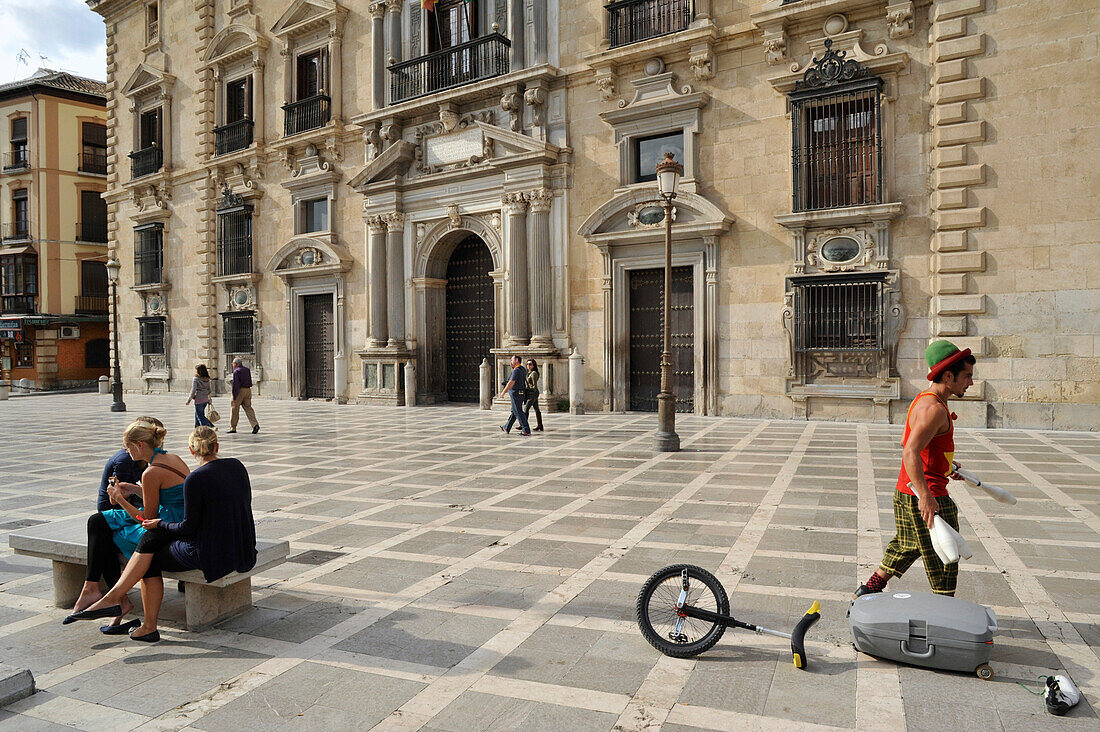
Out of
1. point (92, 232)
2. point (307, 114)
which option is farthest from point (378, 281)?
point (92, 232)

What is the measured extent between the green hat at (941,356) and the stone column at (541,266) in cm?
1446

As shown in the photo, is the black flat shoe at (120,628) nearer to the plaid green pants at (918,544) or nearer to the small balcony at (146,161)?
the plaid green pants at (918,544)

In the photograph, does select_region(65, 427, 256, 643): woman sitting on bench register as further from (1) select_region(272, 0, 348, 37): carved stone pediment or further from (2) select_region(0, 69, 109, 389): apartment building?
(2) select_region(0, 69, 109, 389): apartment building

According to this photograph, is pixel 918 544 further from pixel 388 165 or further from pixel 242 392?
pixel 388 165

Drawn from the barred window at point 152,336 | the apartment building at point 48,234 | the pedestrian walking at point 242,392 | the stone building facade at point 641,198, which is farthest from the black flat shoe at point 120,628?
the apartment building at point 48,234

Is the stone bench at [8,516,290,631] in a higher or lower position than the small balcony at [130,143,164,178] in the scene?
lower

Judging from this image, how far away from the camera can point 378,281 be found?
70.8 ft

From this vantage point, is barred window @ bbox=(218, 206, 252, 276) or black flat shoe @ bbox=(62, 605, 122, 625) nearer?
black flat shoe @ bbox=(62, 605, 122, 625)

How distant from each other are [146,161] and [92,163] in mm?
11414

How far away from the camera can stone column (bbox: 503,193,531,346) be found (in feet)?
61.8

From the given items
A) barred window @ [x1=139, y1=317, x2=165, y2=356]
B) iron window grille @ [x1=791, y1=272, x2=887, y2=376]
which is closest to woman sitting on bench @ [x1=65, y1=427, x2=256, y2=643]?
iron window grille @ [x1=791, y1=272, x2=887, y2=376]

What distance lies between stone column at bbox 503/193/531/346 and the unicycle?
48.6 ft

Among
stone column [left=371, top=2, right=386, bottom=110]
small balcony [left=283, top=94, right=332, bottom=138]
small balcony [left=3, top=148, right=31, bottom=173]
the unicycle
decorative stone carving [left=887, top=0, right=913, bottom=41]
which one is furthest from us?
small balcony [left=3, top=148, right=31, bottom=173]

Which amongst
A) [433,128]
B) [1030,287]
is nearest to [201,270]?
[433,128]
